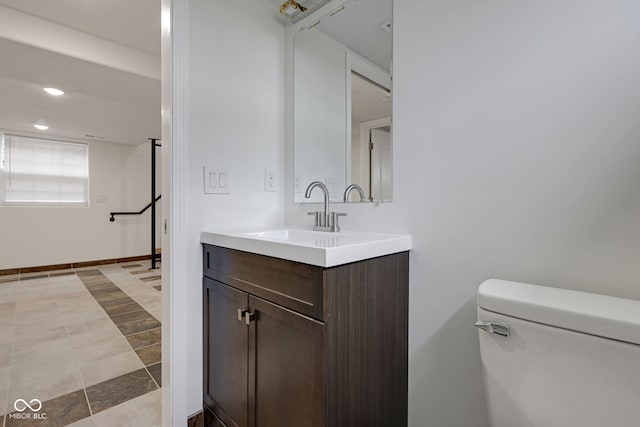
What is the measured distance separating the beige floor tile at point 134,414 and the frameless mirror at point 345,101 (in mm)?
1282

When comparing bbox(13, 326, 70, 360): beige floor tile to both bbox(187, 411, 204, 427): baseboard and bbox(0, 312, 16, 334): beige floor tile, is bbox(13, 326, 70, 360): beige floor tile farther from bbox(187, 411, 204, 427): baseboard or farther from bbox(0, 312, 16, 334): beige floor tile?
bbox(187, 411, 204, 427): baseboard

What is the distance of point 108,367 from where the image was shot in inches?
71.7

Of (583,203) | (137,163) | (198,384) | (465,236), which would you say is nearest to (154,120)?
(137,163)

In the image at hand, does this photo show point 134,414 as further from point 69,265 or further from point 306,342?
point 69,265

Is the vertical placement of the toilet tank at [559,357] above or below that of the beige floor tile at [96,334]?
above

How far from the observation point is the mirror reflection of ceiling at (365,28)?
1251 mm

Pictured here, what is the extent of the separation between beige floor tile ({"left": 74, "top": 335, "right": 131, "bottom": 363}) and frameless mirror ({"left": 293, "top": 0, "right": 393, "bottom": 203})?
170 centimetres

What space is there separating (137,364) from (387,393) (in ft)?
5.48

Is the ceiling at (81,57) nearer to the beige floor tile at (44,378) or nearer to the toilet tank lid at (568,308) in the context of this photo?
the beige floor tile at (44,378)

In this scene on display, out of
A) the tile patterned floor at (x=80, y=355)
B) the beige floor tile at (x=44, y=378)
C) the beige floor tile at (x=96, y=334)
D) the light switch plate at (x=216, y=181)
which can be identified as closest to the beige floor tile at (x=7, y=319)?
the tile patterned floor at (x=80, y=355)

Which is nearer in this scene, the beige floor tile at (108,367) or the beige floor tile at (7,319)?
the beige floor tile at (108,367)

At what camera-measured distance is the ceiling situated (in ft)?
5.79

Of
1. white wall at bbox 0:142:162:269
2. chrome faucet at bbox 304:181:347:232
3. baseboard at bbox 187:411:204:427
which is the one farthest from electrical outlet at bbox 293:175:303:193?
white wall at bbox 0:142:162:269

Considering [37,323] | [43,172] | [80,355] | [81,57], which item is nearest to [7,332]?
[37,323]
